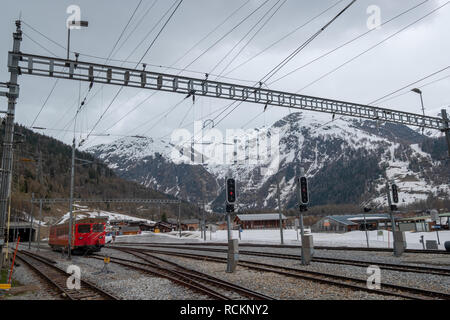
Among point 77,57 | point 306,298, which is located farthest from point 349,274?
point 77,57

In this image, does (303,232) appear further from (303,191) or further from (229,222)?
(229,222)

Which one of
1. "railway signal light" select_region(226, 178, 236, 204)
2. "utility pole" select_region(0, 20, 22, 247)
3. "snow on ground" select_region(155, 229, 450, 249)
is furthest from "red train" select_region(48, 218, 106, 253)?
"snow on ground" select_region(155, 229, 450, 249)

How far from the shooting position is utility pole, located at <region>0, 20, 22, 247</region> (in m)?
14.1

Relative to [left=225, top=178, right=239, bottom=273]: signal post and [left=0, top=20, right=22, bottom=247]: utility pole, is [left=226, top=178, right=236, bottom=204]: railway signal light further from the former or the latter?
[left=0, top=20, right=22, bottom=247]: utility pole

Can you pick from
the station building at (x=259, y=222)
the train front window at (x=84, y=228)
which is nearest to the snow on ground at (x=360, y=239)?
the train front window at (x=84, y=228)

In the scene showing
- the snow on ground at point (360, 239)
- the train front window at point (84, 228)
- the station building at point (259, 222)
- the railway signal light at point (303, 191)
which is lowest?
the snow on ground at point (360, 239)

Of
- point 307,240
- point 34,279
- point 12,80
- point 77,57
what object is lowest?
point 34,279

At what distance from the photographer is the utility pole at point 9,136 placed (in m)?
14.1

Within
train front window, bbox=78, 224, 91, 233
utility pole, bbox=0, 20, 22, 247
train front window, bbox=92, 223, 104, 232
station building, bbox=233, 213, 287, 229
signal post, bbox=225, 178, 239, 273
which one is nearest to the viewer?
utility pole, bbox=0, 20, 22, 247

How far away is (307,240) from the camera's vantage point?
17344 mm

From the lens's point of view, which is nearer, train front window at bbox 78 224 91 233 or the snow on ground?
train front window at bbox 78 224 91 233

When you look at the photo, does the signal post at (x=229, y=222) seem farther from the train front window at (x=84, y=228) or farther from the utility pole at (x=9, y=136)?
the train front window at (x=84, y=228)
